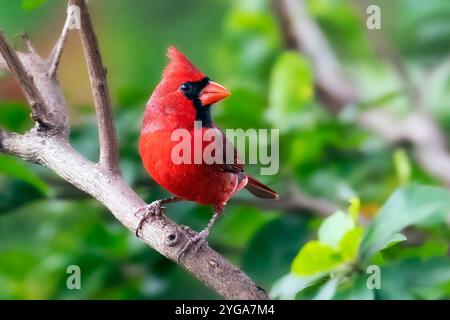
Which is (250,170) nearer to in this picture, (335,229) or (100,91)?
(335,229)

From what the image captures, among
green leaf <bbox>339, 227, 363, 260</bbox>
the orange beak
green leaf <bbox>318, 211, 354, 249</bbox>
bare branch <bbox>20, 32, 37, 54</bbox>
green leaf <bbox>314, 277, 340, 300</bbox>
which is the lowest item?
green leaf <bbox>314, 277, 340, 300</bbox>

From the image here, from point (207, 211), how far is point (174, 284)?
13.6 inches

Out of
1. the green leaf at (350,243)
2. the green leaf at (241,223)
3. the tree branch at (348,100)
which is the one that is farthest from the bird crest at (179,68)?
the tree branch at (348,100)

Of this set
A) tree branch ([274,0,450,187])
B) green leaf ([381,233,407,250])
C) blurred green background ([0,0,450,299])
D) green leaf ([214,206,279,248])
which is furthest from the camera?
tree branch ([274,0,450,187])

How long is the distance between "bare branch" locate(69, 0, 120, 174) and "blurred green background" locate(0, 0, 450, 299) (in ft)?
1.64

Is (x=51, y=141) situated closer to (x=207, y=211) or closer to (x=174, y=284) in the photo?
(x=207, y=211)

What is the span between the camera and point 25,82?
1.83m

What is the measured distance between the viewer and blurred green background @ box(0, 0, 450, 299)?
220cm

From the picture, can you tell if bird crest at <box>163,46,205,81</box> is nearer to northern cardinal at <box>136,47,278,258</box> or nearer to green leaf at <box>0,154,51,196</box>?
northern cardinal at <box>136,47,278,258</box>

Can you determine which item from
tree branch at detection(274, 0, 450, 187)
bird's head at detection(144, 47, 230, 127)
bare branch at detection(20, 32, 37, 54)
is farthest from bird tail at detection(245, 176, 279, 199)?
tree branch at detection(274, 0, 450, 187)

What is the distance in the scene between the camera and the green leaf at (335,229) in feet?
6.82

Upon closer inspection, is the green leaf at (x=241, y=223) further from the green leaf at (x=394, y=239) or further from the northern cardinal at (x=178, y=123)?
the green leaf at (x=394, y=239)

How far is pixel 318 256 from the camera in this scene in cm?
203

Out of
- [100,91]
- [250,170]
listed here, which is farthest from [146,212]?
[250,170]
